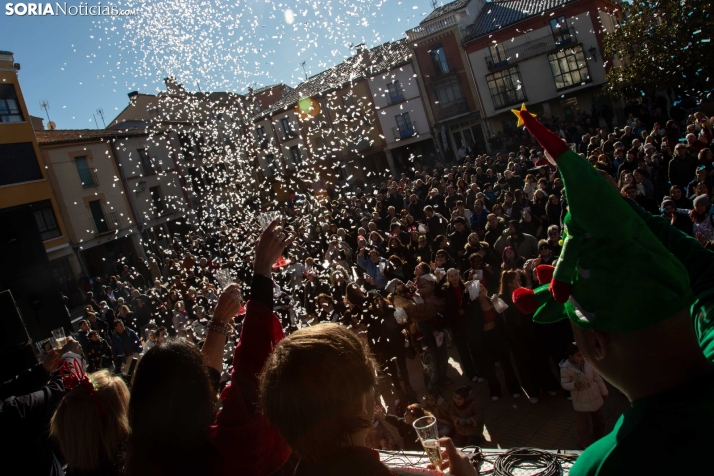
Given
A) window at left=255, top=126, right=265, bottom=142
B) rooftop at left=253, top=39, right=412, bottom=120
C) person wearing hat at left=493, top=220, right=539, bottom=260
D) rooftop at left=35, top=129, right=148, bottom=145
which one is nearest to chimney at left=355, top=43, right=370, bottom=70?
rooftop at left=253, top=39, right=412, bottom=120

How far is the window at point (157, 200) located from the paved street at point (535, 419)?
90.5 feet

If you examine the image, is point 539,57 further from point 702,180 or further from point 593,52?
point 702,180

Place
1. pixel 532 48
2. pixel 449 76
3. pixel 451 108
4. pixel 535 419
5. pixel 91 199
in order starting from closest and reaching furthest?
1. pixel 535 419
2. pixel 91 199
3. pixel 532 48
4. pixel 449 76
5. pixel 451 108

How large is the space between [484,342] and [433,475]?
5144mm

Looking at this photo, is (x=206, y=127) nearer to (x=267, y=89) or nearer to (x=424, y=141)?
(x=267, y=89)

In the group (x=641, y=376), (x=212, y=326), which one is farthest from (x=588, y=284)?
(x=212, y=326)

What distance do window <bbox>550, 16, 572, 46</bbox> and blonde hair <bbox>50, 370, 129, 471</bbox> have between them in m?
30.3

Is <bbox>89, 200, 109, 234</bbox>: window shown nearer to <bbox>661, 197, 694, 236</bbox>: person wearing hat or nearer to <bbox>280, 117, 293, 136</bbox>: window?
<bbox>280, 117, 293, 136</bbox>: window

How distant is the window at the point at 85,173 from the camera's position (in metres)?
26.5

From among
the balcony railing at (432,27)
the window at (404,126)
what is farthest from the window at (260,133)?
the balcony railing at (432,27)

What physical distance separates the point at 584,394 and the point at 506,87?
2855cm

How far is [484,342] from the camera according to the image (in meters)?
6.23

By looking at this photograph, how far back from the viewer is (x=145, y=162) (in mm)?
30922

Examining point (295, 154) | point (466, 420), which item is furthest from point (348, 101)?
point (466, 420)
